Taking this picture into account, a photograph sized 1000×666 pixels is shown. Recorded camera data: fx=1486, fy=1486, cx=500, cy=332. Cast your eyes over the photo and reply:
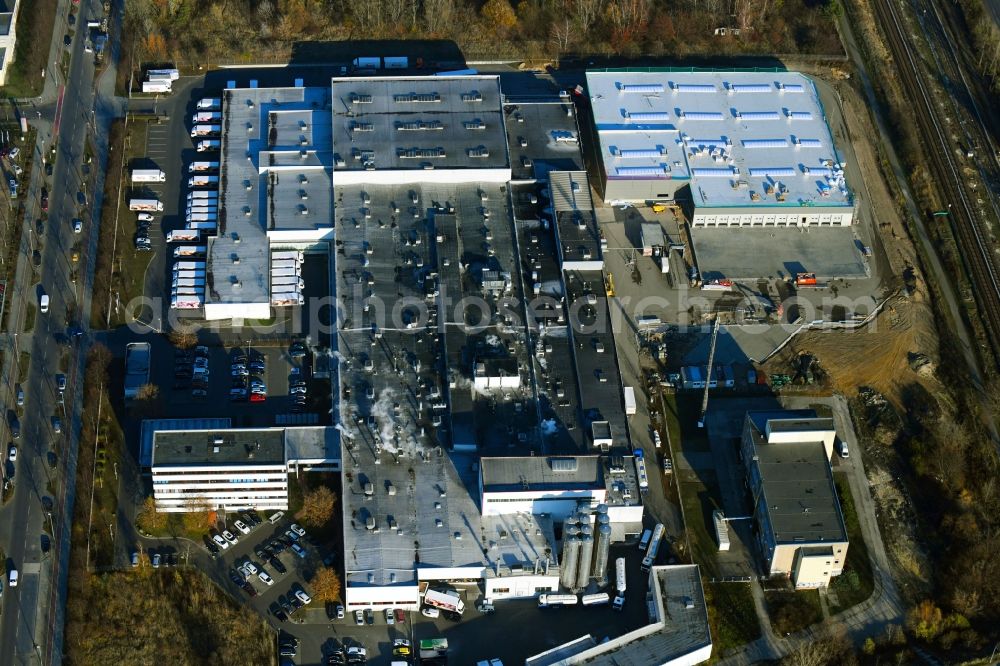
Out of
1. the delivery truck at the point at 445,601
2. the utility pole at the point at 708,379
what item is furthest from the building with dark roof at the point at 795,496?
the delivery truck at the point at 445,601

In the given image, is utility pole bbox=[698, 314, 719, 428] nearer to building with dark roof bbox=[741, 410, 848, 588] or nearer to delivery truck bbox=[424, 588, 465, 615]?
building with dark roof bbox=[741, 410, 848, 588]

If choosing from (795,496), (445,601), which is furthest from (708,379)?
(445,601)

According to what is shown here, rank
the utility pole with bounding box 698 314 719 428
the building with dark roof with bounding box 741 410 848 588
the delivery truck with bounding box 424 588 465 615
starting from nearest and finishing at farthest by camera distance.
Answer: the delivery truck with bounding box 424 588 465 615 → the building with dark roof with bounding box 741 410 848 588 → the utility pole with bounding box 698 314 719 428

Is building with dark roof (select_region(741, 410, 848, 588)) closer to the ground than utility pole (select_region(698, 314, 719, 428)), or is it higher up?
closer to the ground

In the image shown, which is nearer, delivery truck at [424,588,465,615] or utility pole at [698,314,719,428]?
delivery truck at [424,588,465,615]

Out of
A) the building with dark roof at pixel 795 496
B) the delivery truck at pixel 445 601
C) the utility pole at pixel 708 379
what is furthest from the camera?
the utility pole at pixel 708 379

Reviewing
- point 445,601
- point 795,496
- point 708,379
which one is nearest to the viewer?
point 445,601

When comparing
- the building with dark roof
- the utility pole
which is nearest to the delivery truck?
the building with dark roof

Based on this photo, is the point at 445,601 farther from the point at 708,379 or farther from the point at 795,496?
the point at 708,379

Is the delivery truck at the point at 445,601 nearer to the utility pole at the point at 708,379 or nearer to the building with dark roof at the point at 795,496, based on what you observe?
the building with dark roof at the point at 795,496
